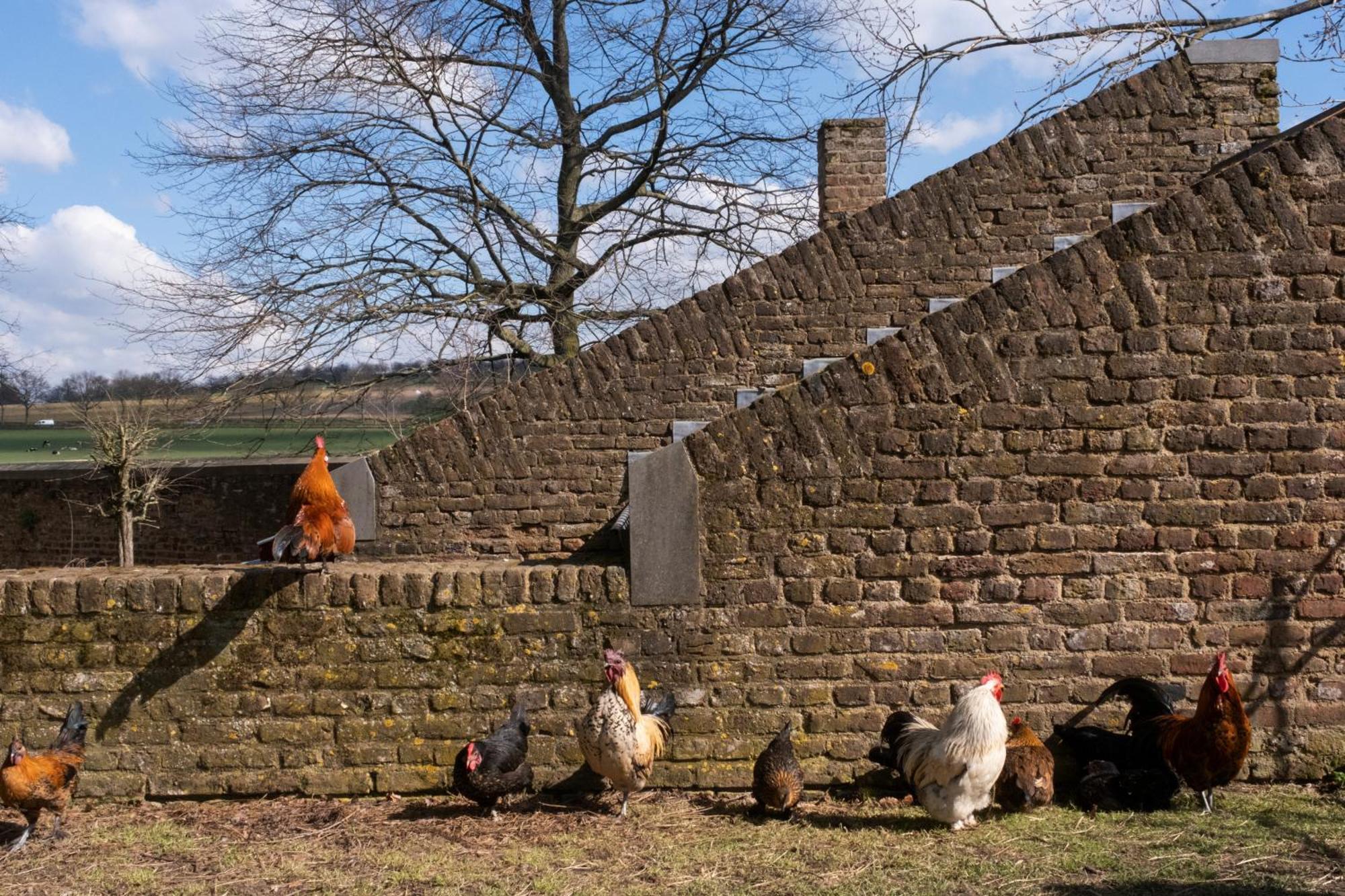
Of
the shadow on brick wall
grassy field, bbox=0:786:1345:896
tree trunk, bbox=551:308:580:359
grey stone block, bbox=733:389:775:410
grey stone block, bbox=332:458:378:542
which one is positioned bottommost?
grassy field, bbox=0:786:1345:896

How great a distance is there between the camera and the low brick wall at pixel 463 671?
5762 mm

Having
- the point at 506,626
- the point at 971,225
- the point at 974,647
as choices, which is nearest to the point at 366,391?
the point at 971,225

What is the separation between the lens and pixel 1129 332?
5.71 m

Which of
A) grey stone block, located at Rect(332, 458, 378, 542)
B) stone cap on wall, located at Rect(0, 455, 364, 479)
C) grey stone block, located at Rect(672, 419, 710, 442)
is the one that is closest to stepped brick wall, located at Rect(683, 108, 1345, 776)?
grey stone block, located at Rect(672, 419, 710, 442)

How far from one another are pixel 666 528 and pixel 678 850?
1553 mm

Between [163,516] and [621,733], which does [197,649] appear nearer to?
[621,733]

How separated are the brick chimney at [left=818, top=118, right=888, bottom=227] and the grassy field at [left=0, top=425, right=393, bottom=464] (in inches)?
294

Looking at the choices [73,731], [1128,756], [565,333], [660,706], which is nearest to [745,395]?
[660,706]

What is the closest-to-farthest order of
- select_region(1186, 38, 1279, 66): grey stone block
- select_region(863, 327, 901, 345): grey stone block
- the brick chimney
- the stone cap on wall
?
select_region(863, 327, 901, 345): grey stone block, select_region(1186, 38, 1279, 66): grey stone block, the brick chimney, the stone cap on wall

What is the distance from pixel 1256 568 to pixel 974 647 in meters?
1.46

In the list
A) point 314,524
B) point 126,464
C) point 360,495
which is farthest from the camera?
point 126,464

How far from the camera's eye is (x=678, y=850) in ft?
16.7

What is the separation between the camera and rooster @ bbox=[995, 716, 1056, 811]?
539 centimetres

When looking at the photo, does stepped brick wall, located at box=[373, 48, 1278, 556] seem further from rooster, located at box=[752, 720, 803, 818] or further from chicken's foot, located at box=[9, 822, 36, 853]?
chicken's foot, located at box=[9, 822, 36, 853]
